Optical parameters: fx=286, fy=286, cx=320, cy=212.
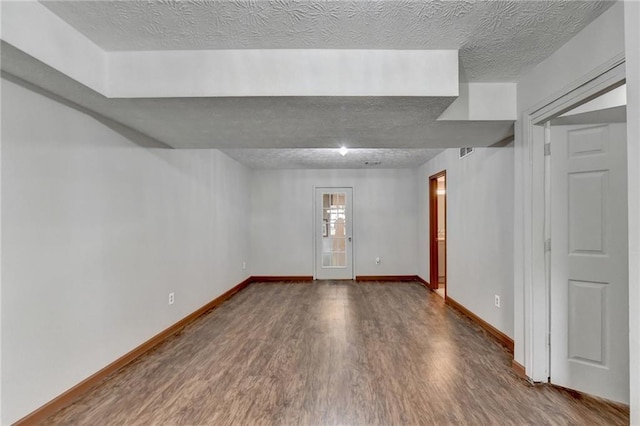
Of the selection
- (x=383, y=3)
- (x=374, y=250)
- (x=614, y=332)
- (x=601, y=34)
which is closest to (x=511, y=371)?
(x=614, y=332)

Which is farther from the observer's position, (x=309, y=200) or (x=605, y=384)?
(x=309, y=200)

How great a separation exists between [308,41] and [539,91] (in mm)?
1758

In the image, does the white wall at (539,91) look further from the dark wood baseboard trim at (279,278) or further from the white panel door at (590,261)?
the dark wood baseboard trim at (279,278)

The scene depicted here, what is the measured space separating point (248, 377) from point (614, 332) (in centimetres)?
274

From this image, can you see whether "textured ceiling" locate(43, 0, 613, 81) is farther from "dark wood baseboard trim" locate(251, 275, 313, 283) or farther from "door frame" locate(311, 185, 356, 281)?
"dark wood baseboard trim" locate(251, 275, 313, 283)

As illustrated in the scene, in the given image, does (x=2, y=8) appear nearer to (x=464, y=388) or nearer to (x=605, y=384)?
(x=464, y=388)

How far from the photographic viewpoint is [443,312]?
13.1 feet

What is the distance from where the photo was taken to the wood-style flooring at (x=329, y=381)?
1.89 m

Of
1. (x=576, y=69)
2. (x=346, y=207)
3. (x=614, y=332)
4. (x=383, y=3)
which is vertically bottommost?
(x=614, y=332)

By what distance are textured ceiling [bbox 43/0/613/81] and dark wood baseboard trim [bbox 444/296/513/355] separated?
260 centimetres

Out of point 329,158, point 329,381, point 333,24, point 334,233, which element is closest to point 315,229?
point 334,233

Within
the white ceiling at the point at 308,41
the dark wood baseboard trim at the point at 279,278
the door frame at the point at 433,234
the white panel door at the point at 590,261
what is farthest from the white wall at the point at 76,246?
the door frame at the point at 433,234

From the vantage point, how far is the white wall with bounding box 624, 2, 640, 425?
111 centimetres

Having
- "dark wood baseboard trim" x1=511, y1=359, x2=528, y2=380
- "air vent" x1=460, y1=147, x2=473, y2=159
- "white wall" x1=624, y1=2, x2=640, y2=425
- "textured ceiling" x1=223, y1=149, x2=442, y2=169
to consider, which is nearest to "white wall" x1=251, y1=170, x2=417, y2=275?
"textured ceiling" x1=223, y1=149, x2=442, y2=169
